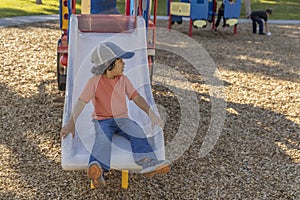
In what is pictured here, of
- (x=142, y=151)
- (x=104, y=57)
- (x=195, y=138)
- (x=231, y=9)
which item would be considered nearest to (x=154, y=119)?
(x=142, y=151)

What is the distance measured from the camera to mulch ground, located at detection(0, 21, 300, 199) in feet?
12.5

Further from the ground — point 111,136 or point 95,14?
point 95,14

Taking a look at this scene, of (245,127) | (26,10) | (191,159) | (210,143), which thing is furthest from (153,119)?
(26,10)

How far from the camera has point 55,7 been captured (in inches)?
550

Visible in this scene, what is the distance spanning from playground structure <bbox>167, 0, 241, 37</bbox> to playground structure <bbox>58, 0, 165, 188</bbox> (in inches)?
188

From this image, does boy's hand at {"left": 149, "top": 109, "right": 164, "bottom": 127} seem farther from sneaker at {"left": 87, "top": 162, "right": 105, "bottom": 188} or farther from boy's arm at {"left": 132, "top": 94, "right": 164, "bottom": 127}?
sneaker at {"left": 87, "top": 162, "right": 105, "bottom": 188}

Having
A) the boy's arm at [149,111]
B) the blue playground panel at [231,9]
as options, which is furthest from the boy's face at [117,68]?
the blue playground panel at [231,9]

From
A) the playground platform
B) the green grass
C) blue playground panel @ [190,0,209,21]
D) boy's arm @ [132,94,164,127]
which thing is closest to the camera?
boy's arm @ [132,94,164,127]

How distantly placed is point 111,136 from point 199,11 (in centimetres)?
694

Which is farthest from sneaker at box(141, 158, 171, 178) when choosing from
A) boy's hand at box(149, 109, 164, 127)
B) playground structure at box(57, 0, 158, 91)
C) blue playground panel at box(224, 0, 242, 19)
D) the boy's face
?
blue playground panel at box(224, 0, 242, 19)

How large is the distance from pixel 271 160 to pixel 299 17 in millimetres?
A: 10651

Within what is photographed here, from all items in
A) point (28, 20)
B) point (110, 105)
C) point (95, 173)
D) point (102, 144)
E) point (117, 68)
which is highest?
point (28, 20)

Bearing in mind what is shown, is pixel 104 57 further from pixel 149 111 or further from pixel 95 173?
pixel 95 173

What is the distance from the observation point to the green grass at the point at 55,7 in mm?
12695
